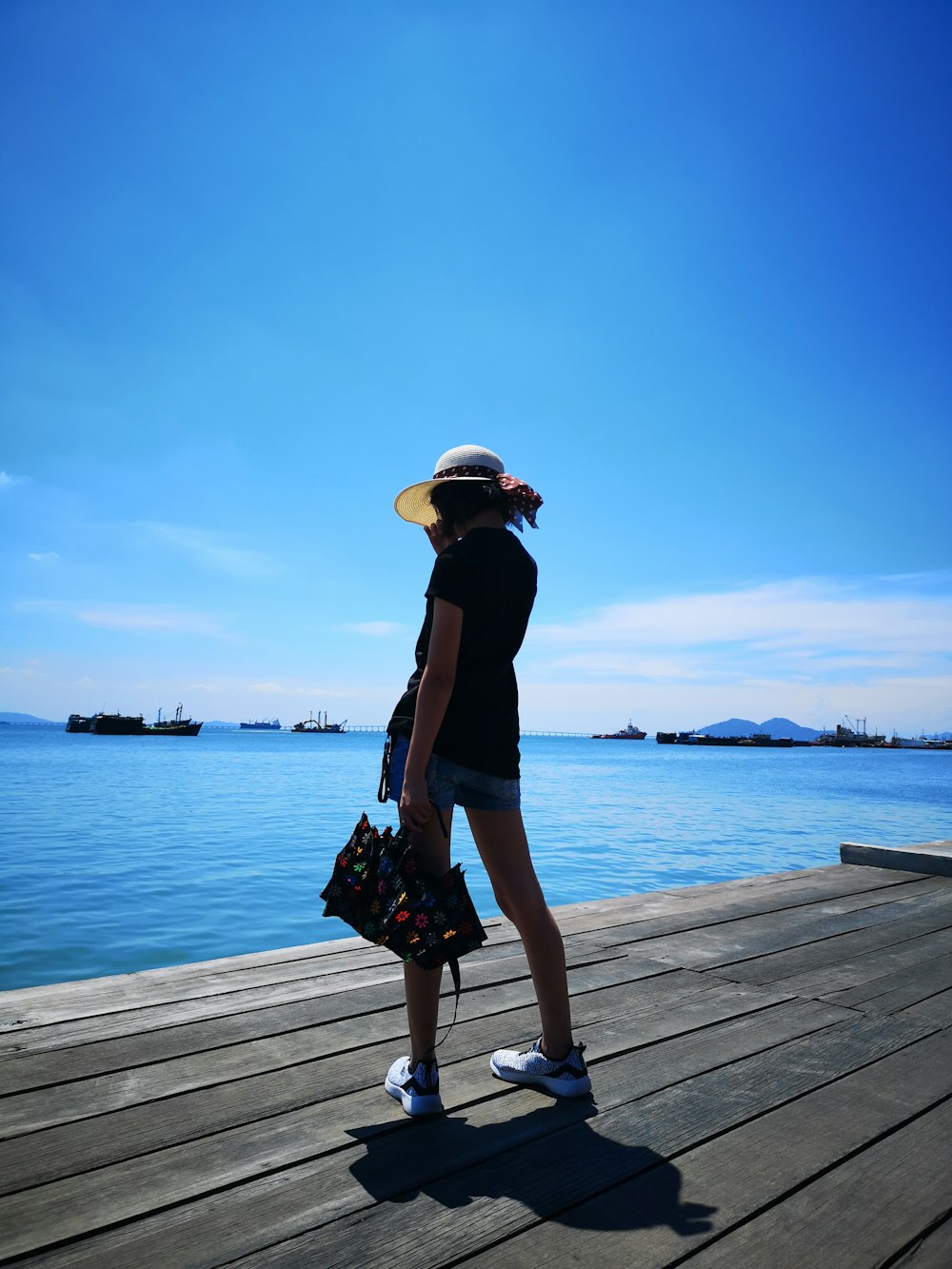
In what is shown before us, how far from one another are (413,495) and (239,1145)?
175cm

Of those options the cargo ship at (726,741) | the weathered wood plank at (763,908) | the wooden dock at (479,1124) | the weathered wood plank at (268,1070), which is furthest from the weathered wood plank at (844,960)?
the cargo ship at (726,741)

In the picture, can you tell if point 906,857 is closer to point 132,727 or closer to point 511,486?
point 511,486

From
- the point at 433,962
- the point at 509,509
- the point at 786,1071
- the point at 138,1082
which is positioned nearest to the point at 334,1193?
the point at 433,962

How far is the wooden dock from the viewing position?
1560 millimetres

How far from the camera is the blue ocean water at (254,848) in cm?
866

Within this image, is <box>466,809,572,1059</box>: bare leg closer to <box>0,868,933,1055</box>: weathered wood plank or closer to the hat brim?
the hat brim

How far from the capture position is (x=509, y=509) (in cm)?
230

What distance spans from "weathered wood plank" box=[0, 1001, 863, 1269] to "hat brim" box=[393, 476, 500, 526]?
65.8 inches

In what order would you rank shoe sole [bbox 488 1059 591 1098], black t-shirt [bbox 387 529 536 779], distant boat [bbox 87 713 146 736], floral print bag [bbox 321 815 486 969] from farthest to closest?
distant boat [bbox 87 713 146 736] < shoe sole [bbox 488 1059 591 1098] < black t-shirt [bbox 387 529 536 779] < floral print bag [bbox 321 815 486 969]

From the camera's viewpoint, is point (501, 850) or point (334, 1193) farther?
point (501, 850)

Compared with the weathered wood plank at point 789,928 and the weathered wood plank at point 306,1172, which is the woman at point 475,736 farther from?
the weathered wood plank at point 789,928

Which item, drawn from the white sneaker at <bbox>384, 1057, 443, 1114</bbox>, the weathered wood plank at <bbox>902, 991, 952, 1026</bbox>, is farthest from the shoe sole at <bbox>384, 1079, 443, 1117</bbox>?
the weathered wood plank at <bbox>902, 991, 952, 1026</bbox>

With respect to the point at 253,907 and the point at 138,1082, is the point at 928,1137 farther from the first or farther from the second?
the point at 253,907

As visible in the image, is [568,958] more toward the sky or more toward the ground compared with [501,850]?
more toward the ground
